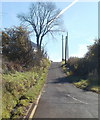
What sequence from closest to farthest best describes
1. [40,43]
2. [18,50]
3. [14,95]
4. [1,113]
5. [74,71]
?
[1,113], [14,95], [18,50], [74,71], [40,43]

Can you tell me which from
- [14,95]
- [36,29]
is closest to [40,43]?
[36,29]

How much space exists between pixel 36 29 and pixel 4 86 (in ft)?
156

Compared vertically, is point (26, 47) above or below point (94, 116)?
above

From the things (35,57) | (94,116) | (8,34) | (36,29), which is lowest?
(94,116)

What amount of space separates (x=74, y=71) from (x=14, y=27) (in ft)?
37.7

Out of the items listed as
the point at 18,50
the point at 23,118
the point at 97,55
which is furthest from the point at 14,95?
the point at 97,55

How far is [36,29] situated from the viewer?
2249 inches

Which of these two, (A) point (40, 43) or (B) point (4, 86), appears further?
(A) point (40, 43)

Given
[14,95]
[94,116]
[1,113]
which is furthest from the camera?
[14,95]

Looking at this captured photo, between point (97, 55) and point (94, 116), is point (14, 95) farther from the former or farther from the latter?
point (97, 55)

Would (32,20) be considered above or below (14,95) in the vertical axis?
above

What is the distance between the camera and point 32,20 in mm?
56938

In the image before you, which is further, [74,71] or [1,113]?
[74,71]

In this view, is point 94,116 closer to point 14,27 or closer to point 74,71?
Result: point 14,27
